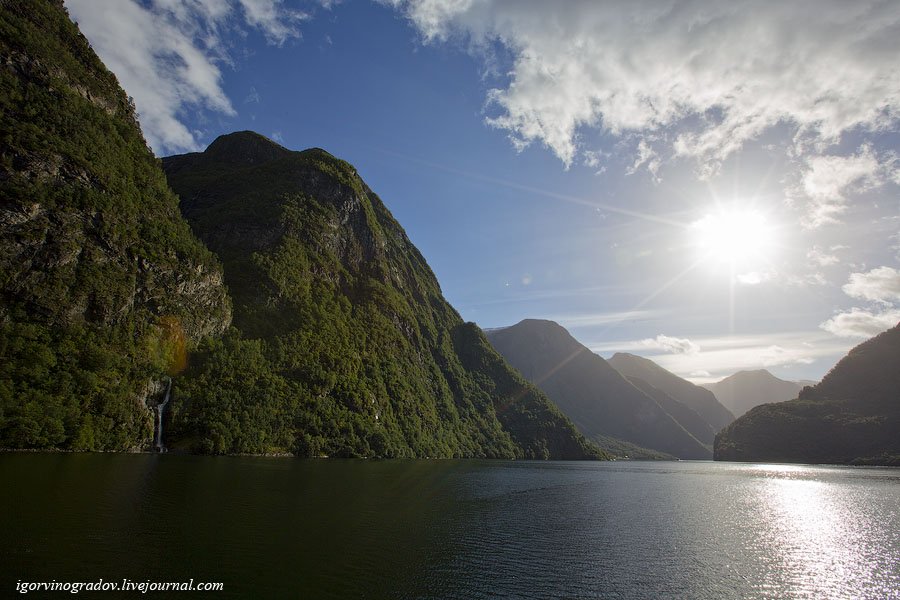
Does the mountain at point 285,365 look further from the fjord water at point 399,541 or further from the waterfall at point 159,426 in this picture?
the fjord water at point 399,541

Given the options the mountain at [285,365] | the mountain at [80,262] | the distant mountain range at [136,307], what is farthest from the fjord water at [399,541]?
the mountain at [285,365]

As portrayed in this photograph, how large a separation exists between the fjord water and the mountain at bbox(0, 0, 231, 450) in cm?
2685

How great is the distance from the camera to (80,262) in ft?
339

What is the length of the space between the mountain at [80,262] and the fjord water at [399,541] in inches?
1057

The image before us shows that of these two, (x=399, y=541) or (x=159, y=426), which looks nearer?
(x=399, y=541)

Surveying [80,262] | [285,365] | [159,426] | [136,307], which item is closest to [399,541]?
[159,426]

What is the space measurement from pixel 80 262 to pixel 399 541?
10841 centimetres

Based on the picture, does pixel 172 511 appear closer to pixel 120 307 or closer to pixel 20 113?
pixel 120 307

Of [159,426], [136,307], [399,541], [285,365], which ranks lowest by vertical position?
[399,541]

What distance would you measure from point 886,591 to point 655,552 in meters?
14.5

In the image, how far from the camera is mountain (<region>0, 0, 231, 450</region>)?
84.7 metres

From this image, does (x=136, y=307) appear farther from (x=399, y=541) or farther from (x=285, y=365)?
(x=399, y=541)

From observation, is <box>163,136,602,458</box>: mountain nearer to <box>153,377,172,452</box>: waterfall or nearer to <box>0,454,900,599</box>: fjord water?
Result: <box>153,377,172,452</box>: waterfall

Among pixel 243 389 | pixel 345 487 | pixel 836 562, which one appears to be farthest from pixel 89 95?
pixel 836 562
